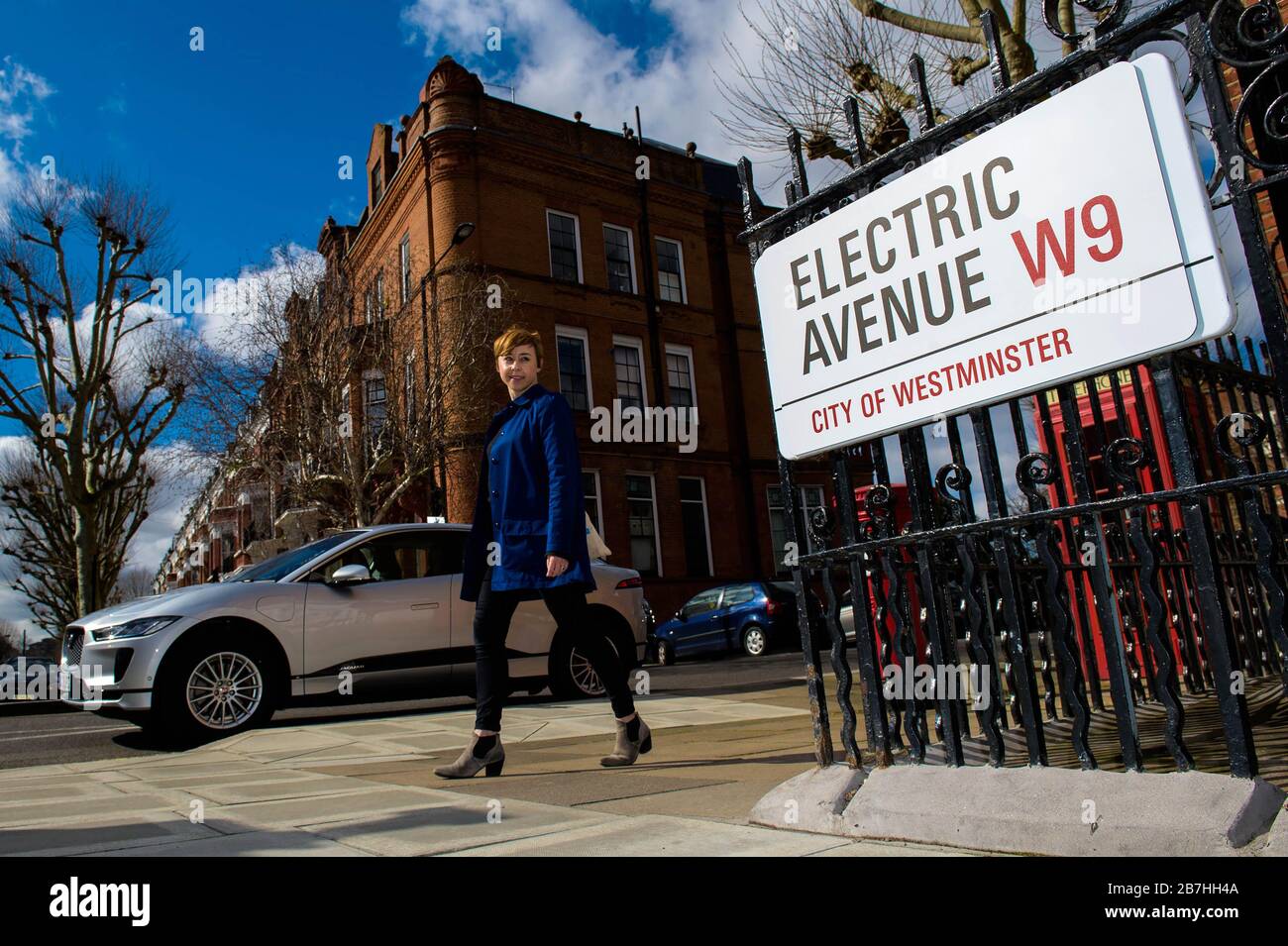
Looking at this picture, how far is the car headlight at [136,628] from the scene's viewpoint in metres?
6.37

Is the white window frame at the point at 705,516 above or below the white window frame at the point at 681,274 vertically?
below

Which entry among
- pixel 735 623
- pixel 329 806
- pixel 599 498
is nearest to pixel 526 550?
pixel 329 806

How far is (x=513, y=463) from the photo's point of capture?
4160 mm

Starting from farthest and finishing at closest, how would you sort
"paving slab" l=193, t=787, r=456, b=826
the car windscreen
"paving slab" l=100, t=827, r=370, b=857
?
1. the car windscreen
2. "paving slab" l=193, t=787, r=456, b=826
3. "paving slab" l=100, t=827, r=370, b=857

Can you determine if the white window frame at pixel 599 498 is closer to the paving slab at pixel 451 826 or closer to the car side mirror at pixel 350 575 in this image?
the car side mirror at pixel 350 575

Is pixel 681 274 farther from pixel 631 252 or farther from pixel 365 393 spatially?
pixel 365 393

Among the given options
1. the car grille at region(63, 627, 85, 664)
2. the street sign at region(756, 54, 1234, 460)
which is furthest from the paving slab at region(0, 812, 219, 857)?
the car grille at region(63, 627, 85, 664)

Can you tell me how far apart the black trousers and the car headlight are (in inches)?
135

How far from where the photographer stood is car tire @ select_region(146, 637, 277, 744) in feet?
20.9

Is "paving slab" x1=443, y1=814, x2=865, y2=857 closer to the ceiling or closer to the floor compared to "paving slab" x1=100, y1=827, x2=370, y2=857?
closer to the floor

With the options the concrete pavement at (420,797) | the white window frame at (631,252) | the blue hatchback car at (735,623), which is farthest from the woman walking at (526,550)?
the white window frame at (631,252)

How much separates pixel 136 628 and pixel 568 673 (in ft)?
11.1

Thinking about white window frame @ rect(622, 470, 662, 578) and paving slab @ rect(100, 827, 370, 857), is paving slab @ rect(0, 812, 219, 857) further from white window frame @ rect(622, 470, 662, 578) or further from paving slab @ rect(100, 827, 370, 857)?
white window frame @ rect(622, 470, 662, 578)
